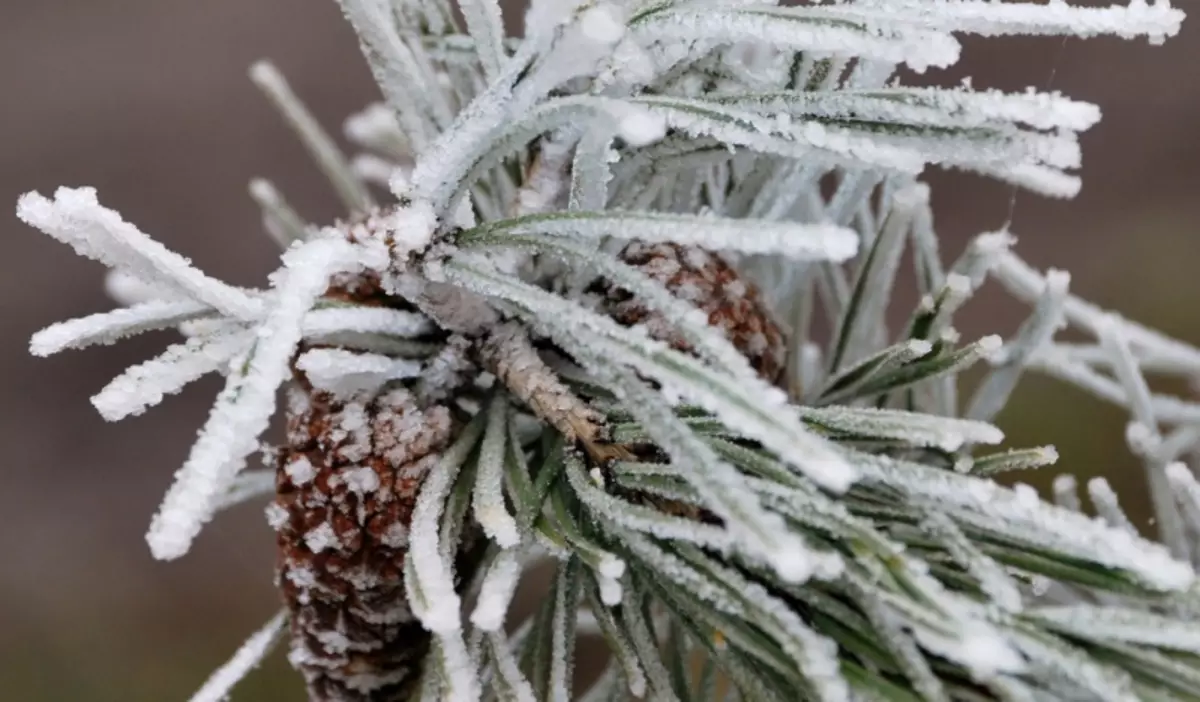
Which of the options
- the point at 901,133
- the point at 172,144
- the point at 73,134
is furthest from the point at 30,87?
the point at 901,133

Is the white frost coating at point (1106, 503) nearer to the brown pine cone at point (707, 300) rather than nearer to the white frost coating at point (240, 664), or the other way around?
the brown pine cone at point (707, 300)

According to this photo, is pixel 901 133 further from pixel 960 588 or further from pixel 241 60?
pixel 241 60

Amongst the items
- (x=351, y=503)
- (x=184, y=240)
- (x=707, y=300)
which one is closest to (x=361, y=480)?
(x=351, y=503)

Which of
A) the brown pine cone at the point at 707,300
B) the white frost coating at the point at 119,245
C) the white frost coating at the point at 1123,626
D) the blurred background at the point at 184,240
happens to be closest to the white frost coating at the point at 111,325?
the white frost coating at the point at 119,245

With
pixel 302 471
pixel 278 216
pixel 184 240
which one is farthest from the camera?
pixel 184 240

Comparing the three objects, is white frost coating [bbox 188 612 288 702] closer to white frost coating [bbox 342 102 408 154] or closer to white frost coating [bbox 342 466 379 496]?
white frost coating [bbox 342 466 379 496]

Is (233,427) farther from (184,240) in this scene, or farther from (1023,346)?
(184,240)

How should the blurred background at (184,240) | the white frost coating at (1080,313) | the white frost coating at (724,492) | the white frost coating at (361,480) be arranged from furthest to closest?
1. the blurred background at (184,240)
2. the white frost coating at (1080,313)
3. the white frost coating at (361,480)
4. the white frost coating at (724,492)
